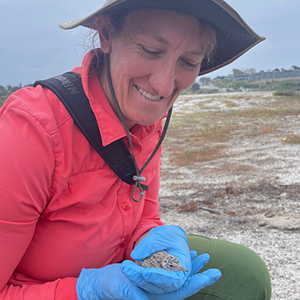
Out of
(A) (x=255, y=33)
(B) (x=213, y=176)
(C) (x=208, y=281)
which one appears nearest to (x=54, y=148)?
(C) (x=208, y=281)

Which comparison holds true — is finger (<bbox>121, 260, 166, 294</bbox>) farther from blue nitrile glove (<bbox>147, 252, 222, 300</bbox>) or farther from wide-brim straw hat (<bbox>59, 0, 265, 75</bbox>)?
wide-brim straw hat (<bbox>59, 0, 265, 75</bbox>)

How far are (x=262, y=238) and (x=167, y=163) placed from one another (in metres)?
3.32

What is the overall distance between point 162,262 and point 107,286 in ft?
0.74

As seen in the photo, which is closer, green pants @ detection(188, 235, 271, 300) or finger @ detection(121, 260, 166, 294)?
finger @ detection(121, 260, 166, 294)

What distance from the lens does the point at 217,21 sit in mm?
1395

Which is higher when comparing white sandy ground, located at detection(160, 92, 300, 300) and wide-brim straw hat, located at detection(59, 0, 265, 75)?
wide-brim straw hat, located at detection(59, 0, 265, 75)

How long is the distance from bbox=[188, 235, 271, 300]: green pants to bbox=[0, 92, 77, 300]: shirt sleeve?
2.48 feet

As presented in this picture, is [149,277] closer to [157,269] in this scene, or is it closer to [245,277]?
[157,269]

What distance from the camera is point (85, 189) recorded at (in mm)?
1387

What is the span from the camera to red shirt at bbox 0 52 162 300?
1.18 metres

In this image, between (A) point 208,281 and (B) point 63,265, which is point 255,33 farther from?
(B) point 63,265

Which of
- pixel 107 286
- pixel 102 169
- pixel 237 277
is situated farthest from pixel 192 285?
pixel 102 169

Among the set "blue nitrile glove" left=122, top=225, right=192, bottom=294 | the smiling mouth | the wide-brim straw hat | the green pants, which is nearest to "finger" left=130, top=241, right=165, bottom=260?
"blue nitrile glove" left=122, top=225, right=192, bottom=294

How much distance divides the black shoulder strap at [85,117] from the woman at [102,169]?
1.0 inches
